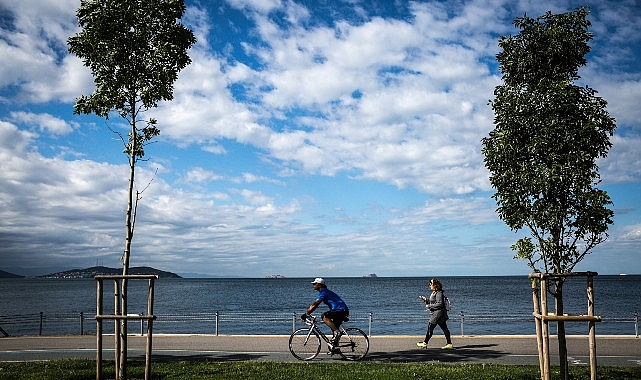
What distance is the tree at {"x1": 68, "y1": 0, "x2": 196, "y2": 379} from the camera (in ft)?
39.8

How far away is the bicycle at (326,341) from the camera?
50.5 feet

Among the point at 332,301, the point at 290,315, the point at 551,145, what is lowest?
the point at 290,315

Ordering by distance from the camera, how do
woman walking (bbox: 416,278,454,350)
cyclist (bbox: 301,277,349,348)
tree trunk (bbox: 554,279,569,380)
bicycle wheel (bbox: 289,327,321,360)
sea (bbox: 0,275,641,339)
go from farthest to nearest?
sea (bbox: 0,275,641,339), woman walking (bbox: 416,278,454,350), bicycle wheel (bbox: 289,327,321,360), cyclist (bbox: 301,277,349,348), tree trunk (bbox: 554,279,569,380)

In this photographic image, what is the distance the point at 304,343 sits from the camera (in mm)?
15883

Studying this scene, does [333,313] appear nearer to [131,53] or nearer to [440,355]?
[440,355]

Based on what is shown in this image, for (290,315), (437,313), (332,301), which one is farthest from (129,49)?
(290,315)

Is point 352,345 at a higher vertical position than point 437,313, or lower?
lower

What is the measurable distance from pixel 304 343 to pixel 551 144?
869 centimetres

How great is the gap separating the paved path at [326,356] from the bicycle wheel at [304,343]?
11.9 inches

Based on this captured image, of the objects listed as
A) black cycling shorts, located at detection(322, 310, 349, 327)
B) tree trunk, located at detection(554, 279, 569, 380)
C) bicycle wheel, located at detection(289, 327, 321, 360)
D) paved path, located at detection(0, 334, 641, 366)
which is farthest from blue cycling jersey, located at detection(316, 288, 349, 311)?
tree trunk, located at detection(554, 279, 569, 380)

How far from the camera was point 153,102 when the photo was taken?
12797mm

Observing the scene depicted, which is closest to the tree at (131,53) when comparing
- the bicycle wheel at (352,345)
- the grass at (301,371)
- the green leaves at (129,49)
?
the green leaves at (129,49)

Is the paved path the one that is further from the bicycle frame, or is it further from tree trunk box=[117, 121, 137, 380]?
tree trunk box=[117, 121, 137, 380]

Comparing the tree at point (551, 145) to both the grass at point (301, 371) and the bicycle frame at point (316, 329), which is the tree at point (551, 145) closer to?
the grass at point (301, 371)
